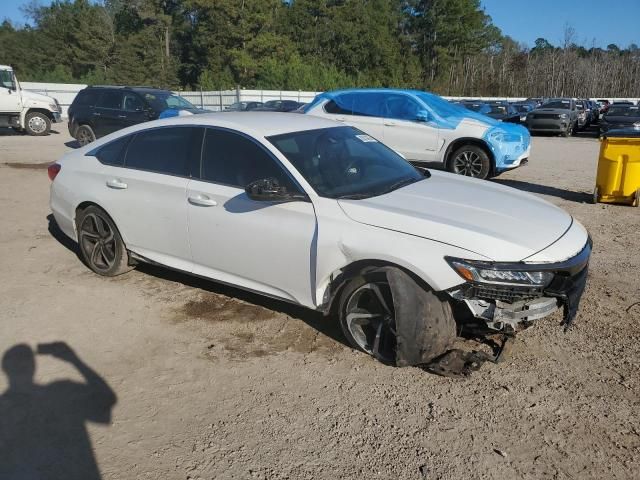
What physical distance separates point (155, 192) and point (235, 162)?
33.8 inches

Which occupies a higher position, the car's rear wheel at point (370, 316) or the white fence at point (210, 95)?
the white fence at point (210, 95)

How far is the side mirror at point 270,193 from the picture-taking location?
3.72 m

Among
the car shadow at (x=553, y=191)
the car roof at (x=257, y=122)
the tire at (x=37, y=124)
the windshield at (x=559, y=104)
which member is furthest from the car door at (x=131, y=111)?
the windshield at (x=559, y=104)

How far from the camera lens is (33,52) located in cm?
5931

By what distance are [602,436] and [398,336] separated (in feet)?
4.09

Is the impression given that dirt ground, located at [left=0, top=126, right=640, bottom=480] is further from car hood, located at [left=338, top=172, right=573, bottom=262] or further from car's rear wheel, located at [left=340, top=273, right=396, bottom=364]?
car hood, located at [left=338, top=172, right=573, bottom=262]

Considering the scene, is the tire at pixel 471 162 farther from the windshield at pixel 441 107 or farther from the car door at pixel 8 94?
the car door at pixel 8 94

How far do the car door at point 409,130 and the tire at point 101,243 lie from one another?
20.2 ft

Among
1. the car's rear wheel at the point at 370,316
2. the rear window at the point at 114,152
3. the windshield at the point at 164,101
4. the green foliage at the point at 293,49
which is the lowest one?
the car's rear wheel at the point at 370,316

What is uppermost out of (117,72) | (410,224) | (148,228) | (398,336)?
(117,72)

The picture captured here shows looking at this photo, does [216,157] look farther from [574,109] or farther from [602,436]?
[574,109]

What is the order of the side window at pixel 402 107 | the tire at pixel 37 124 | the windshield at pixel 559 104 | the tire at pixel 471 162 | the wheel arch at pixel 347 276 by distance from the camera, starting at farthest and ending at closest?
the windshield at pixel 559 104 < the tire at pixel 37 124 < the side window at pixel 402 107 < the tire at pixel 471 162 < the wheel arch at pixel 347 276

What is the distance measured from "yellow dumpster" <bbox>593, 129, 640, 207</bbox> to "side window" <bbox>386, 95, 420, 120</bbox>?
3232 mm

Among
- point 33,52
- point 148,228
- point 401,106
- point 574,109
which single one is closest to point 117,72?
point 33,52
